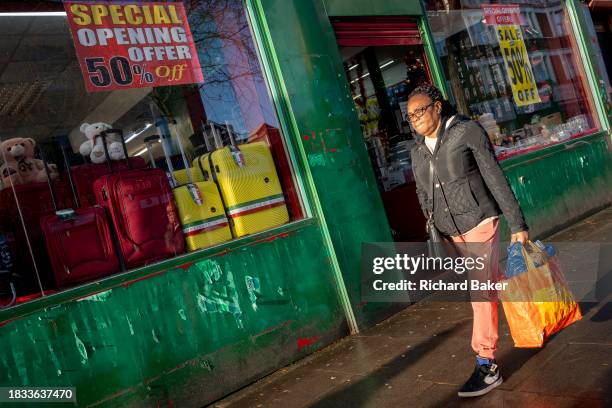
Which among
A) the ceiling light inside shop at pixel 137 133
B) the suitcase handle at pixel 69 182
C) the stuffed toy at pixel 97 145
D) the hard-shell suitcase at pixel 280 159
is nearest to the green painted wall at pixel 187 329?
the hard-shell suitcase at pixel 280 159

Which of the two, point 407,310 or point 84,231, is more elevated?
point 84,231

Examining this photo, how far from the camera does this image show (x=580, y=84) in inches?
368

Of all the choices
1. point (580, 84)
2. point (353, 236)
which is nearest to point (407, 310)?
point (353, 236)

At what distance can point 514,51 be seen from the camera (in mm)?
8445

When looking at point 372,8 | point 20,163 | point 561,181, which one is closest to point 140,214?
point 20,163

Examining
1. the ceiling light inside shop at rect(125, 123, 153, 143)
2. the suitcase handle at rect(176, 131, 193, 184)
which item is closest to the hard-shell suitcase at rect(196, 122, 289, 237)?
the suitcase handle at rect(176, 131, 193, 184)

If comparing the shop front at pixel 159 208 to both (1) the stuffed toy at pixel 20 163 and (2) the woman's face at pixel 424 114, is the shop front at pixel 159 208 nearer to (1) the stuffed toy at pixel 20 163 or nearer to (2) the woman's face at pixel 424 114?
(1) the stuffed toy at pixel 20 163

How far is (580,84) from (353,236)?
5.85m

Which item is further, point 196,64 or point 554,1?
point 554,1

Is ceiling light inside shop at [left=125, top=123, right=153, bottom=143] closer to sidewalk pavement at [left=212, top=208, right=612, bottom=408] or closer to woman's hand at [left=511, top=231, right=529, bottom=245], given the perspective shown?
sidewalk pavement at [left=212, top=208, right=612, bottom=408]

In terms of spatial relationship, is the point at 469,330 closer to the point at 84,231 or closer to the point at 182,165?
the point at 182,165

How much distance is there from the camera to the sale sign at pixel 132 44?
4559mm

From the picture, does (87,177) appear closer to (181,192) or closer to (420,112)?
(181,192)

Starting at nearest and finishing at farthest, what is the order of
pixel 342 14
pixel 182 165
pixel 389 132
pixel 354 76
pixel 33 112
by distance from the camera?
pixel 33 112, pixel 182 165, pixel 342 14, pixel 354 76, pixel 389 132
